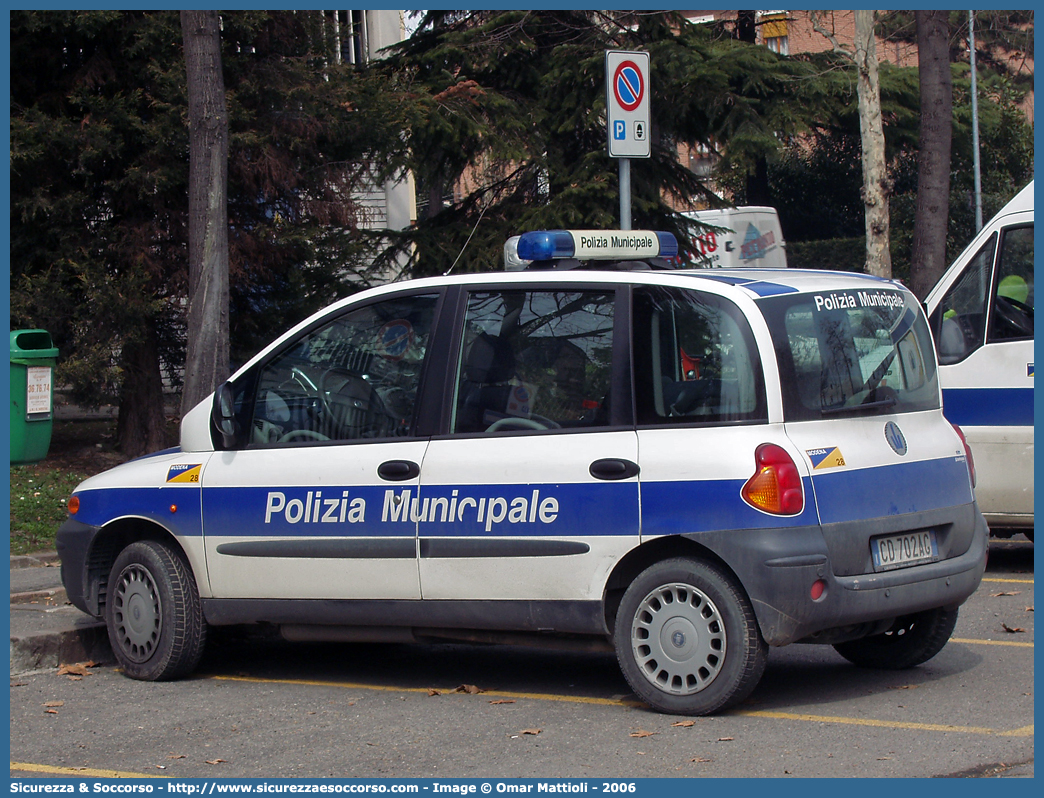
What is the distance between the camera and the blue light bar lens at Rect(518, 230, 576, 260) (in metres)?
5.98

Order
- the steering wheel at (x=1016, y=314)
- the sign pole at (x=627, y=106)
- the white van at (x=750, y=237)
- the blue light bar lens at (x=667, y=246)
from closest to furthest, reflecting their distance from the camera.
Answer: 1. the blue light bar lens at (x=667, y=246)
2. the steering wheel at (x=1016, y=314)
3. the sign pole at (x=627, y=106)
4. the white van at (x=750, y=237)

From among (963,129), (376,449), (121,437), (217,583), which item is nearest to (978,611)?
(376,449)

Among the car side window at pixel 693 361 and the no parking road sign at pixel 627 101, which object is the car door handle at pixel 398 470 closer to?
the car side window at pixel 693 361

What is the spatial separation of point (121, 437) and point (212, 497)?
796cm

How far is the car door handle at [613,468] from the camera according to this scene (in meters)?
5.36

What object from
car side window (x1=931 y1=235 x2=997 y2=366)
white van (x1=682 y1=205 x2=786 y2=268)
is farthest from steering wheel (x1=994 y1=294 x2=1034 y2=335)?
white van (x1=682 y1=205 x2=786 y2=268)

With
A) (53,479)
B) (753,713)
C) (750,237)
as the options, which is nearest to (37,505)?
(53,479)

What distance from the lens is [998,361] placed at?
8430mm

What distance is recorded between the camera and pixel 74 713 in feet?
19.3

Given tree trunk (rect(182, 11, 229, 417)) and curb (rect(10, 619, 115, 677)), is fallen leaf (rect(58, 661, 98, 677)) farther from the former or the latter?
tree trunk (rect(182, 11, 229, 417))

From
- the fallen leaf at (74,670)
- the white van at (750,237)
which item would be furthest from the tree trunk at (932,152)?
the fallen leaf at (74,670)

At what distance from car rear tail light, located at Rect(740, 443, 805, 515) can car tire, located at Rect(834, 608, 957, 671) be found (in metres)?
1.30

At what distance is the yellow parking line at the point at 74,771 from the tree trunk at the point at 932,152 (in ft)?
42.2
